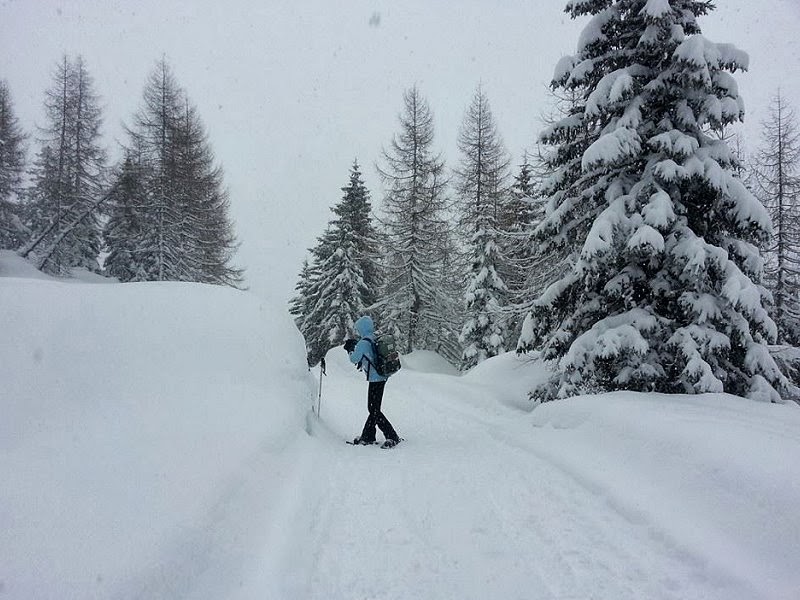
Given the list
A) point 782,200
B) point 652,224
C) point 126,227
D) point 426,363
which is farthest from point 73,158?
point 782,200

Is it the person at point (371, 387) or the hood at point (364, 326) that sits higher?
the hood at point (364, 326)

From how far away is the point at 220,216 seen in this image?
34.5m

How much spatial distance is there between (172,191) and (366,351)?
23281 millimetres

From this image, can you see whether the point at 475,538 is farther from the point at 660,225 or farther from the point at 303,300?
the point at 303,300

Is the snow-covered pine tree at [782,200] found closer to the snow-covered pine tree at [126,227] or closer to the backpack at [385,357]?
the backpack at [385,357]

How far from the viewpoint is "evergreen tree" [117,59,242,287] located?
2548 centimetres

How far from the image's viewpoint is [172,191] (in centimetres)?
2627

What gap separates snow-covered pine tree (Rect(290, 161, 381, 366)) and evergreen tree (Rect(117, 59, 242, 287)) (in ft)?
22.7

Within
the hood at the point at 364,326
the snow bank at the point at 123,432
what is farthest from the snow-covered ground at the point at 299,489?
the hood at the point at 364,326

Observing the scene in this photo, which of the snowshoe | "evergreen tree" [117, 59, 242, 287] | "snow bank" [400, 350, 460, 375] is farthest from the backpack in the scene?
"evergreen tree" [117, 59, 242, 287]

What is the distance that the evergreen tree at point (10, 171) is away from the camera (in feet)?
90.0

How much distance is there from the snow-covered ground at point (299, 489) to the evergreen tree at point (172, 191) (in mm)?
20862

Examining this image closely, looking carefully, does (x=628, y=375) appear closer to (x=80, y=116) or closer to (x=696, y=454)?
(x=696, y=454)

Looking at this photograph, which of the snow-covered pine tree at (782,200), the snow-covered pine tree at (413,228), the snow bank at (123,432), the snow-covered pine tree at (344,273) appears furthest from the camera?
the snow-covered pine tree at (344,273)
